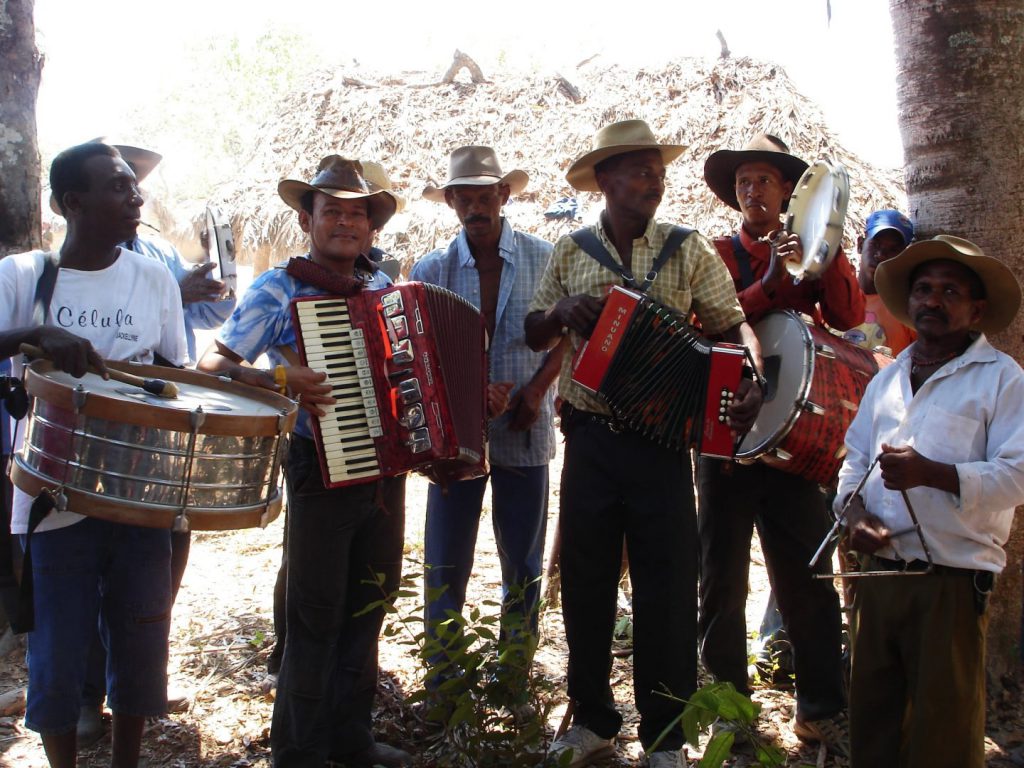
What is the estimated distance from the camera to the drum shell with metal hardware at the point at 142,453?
96.0 inches

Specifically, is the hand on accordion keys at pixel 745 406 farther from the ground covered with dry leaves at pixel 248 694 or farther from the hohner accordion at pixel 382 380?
the ground covered with dry leaves at pixel 248 694

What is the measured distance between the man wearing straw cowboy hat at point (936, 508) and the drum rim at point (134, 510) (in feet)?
6.37

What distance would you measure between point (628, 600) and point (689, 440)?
2.40 m

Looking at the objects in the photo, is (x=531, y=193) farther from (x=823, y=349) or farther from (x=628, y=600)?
(x=823, y=349)

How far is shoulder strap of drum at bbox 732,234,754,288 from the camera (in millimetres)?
3764

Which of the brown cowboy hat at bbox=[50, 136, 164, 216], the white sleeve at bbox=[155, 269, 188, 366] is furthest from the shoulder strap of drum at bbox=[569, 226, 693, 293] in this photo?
the brown cowboy hat at bbox=[50, 136, 164, 216]

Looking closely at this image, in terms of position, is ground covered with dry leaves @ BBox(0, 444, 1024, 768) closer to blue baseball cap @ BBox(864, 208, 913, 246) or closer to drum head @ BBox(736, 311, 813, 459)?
drum head @ BBox(736, 311, 813, 459)

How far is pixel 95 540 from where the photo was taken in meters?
2.89

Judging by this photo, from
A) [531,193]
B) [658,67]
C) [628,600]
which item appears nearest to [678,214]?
[531,193]

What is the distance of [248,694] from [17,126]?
10.1ft

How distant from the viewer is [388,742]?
365 centimetres

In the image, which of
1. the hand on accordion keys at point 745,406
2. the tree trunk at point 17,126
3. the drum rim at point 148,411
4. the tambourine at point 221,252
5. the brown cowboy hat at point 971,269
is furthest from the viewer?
the tree trunk at point 17,126

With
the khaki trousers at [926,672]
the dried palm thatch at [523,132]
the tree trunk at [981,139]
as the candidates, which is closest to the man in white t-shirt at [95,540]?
the khaki trousers at [926,672]

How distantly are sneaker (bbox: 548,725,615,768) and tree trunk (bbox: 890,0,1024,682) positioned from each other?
1744 mm
